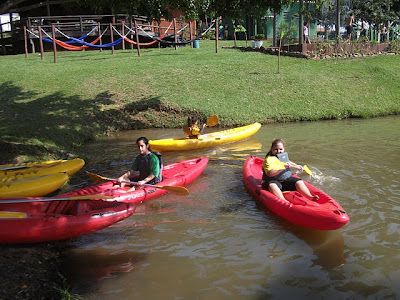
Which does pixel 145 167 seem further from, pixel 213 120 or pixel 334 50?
pixel 334 50

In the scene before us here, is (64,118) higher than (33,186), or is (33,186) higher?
(64,118)

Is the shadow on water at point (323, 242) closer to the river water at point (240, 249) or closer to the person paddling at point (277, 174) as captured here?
the river water at point (240, 249)

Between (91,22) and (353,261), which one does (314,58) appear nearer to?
A: (91,22)

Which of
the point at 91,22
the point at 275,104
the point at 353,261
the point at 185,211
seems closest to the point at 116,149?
the point at 185,211

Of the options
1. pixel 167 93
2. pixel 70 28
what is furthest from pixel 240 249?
pixel 70 28

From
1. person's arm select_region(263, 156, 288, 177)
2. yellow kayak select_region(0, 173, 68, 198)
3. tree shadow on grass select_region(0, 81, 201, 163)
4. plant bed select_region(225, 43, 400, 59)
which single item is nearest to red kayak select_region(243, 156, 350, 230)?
person's arm select_region(263, 156, 288, 177)

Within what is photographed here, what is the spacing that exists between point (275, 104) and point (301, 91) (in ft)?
5.04

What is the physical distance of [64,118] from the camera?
468 inches

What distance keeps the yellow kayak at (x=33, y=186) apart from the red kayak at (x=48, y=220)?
0.88 meters

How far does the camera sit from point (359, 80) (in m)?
16.2

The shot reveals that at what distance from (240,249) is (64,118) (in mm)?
8550

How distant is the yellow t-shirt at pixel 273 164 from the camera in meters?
6.23

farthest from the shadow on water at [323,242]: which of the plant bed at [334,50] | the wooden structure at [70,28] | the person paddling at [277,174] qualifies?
the wooden structure at [70,28]

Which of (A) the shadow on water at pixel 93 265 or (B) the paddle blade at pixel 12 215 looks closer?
(A) the shadow on water at pixel 93 265
